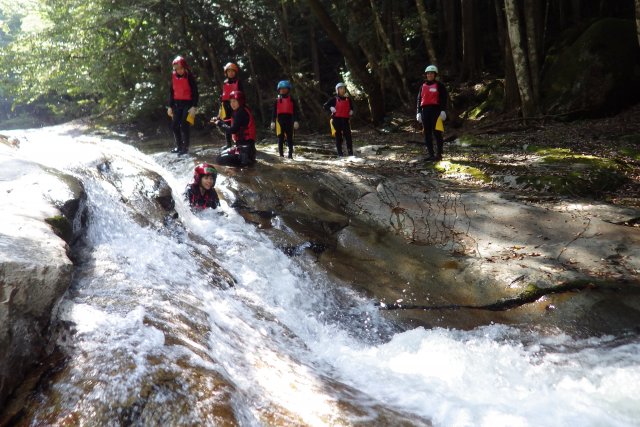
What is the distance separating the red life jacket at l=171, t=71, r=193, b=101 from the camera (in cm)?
961

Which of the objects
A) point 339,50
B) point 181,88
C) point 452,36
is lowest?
point 181,88

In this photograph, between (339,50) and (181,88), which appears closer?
(181,88)

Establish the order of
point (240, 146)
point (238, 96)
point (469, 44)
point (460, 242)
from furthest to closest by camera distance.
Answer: point (469, 44)
point (238, 96)
point (240, 146)
point (460, 242)

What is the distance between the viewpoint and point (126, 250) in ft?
17.5

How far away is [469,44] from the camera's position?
17219mm

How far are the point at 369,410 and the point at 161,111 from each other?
2081 centimetres

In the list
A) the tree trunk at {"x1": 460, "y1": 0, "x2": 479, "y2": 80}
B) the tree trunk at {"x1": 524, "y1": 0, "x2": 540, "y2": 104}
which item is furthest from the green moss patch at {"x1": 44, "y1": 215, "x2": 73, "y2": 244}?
the tree trunk at {"x1": 460, "y1": 0, "x2": 479, "y2": 80}

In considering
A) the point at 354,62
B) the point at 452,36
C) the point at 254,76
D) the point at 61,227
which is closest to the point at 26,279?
the point at 61,227

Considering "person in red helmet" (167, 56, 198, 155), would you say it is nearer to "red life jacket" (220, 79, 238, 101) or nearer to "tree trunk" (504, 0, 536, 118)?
"red life jacket" (220, 79, 238, 101)

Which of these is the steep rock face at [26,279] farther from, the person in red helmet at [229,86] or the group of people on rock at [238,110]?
the person in red helmet at [229,86]

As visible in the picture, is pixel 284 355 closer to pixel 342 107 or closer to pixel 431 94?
pixel 431 94

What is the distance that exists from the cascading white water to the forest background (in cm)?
988

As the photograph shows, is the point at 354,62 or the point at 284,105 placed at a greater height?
the point at 354,62

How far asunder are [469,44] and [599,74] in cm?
534
